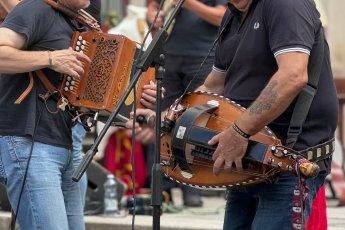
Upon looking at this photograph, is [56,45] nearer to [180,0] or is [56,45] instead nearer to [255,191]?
[180,0]

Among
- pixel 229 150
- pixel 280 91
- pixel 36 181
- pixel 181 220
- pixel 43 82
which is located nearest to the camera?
pixel 280 91

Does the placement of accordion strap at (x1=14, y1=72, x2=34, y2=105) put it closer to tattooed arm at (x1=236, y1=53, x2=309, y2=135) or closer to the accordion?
the accordion

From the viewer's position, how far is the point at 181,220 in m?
7.52

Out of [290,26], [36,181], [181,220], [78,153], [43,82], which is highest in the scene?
[290,26]

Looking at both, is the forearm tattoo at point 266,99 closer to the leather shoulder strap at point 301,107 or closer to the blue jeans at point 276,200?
the leather shoulder strap at point 301,107

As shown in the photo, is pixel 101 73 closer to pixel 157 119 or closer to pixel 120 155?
pixel 157 119

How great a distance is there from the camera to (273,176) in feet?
15.0

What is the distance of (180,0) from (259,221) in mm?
1059

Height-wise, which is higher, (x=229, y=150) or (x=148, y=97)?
(x=148, y=97)

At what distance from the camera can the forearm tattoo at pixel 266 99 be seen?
441 centimetres

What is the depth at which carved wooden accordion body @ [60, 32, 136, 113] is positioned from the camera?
523 centimetres

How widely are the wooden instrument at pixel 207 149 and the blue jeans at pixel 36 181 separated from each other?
0.61 metres

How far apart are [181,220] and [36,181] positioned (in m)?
2.55

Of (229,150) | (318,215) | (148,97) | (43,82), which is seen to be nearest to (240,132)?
(229,150)
